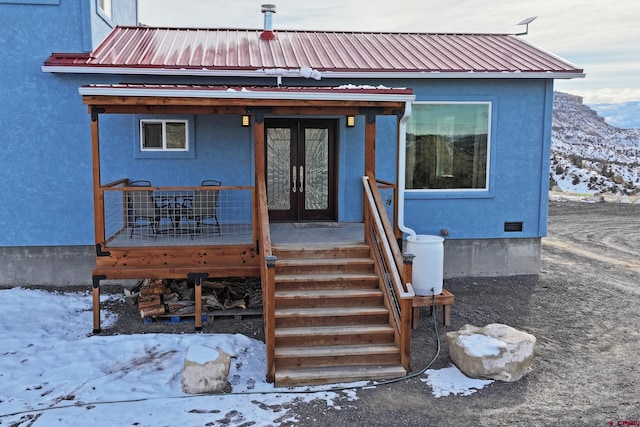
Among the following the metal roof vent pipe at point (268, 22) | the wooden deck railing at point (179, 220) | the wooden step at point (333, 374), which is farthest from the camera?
the metal roof vent pipe at point (268, 22)

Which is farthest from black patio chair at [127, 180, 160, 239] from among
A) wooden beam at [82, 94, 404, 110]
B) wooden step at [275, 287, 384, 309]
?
wooden step at [275, 287, 384, 309]

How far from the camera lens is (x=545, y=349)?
6867mm

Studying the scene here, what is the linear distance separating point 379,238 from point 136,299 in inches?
158

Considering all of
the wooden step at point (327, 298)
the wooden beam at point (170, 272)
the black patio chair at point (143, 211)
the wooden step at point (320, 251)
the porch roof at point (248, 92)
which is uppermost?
the porch roof at point (248, 92)

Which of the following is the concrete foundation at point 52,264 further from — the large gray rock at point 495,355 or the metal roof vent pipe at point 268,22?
the metal roof vent pipe at point 268,22

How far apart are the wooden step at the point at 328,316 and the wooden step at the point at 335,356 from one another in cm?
33

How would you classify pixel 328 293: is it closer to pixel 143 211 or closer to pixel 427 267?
pixel 427 267

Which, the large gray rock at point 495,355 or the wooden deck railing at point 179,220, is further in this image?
the wooden deck railing at point 179,220

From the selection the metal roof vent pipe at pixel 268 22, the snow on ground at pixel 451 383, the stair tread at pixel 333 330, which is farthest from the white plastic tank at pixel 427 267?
the metal roof vent pipe at pixel 268 22

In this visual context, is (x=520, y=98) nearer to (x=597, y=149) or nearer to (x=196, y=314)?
(x=196, y=314)

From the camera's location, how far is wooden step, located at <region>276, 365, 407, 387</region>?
5859 millimetres

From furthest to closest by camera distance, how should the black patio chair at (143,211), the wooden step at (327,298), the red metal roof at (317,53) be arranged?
the red metal roof at (317,53) < the black patio chair at (143,211) < the wooden step at (327,298)

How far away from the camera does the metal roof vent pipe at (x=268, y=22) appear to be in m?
11.1

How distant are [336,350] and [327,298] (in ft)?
2.38
